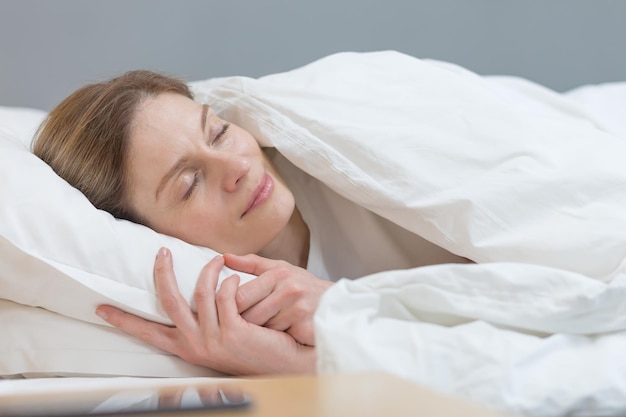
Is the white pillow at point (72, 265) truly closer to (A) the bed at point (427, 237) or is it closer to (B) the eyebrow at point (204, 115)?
(A) the bed at point (427, 237)

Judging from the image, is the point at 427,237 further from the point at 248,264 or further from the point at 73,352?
the point at 73,352

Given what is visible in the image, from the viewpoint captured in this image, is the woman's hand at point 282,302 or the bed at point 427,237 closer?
the bed at point 427,237

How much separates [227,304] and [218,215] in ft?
0.68

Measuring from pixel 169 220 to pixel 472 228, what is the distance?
43 centimetres

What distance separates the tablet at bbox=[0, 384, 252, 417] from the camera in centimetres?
44

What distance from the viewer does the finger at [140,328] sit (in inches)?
40.0

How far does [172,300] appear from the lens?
1011 millimetres

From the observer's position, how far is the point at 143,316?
1.03 metres

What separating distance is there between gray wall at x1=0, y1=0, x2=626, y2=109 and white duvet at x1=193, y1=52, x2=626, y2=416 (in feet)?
1.84

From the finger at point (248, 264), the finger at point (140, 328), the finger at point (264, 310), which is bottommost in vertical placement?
the finger at point (140, 328)

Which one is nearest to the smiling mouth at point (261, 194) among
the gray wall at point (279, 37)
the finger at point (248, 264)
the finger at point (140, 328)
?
the finger at point (248, 264)

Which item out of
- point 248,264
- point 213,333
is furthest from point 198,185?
point 213,333

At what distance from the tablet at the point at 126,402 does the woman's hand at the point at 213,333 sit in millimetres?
493

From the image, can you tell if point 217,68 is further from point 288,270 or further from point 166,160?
point 288,270
